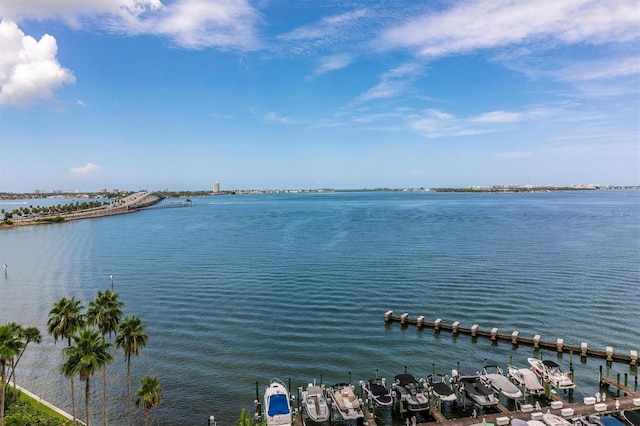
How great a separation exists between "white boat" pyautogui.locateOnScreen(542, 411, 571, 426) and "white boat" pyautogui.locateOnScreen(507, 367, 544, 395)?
4.52m

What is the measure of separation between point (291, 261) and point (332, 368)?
45.7 metres

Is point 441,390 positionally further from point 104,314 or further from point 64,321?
point 64,321

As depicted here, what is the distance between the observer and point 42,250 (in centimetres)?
10212

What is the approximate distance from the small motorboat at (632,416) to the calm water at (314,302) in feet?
22.7

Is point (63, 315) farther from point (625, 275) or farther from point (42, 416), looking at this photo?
point (625, 275)

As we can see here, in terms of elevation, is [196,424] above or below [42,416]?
below

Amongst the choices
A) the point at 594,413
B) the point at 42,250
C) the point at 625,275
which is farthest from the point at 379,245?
the point at 42,250

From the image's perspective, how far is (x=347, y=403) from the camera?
98.6 ft

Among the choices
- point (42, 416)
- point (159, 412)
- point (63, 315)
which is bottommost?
point (159, 412)

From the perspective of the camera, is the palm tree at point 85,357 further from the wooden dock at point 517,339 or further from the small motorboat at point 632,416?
the small motorboat at point 632,416

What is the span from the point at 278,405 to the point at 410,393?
10.6m

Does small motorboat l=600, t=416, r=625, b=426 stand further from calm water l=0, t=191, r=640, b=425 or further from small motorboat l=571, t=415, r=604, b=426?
calm water l=0, t=191, r=640, b=425

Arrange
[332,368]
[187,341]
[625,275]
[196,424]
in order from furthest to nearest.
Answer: [625,275]
[187,341]
[332,368]
[196,424]

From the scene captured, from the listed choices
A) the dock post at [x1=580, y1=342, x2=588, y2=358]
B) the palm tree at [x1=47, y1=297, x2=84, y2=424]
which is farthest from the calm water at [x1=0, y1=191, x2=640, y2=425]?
the palm tree at [x1=47, y1=297, x2=84, y2=424]
